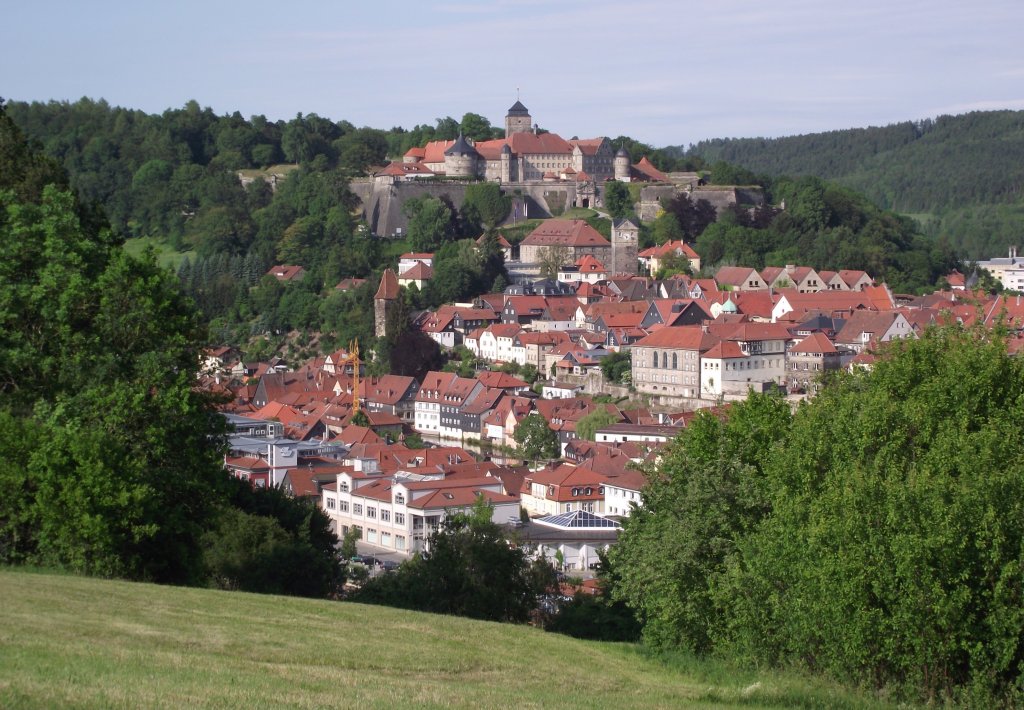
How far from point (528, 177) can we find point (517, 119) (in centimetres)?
742

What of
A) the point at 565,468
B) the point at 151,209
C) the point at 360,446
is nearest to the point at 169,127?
the point at 151,209

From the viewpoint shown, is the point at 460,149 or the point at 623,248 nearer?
the point at 623,248

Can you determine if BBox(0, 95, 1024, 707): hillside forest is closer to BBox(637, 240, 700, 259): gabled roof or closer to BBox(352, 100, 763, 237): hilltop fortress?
BBox(637, 240, 700, 259): gabled roof

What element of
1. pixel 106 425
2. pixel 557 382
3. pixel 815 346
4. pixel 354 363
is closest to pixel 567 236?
pixel 354 363

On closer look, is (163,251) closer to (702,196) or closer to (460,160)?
(460,160)

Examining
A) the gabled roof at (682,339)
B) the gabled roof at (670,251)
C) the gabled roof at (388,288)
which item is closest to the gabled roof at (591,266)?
the gabled roof at (670,251)

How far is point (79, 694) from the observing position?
7516 millimetres

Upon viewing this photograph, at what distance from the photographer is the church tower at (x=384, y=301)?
182 feet

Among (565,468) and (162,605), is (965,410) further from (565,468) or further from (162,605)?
(565,468)

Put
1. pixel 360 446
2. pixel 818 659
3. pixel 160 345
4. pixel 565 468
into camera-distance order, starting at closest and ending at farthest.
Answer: pixel 818 659 → pixel 160 345 → pixel 565 468 → pixel 360 446

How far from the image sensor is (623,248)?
6278 cm

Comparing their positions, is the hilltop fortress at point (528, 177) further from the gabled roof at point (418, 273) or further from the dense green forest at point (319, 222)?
the gabled roof at point (418, 273)

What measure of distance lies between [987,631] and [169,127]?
77.3 m

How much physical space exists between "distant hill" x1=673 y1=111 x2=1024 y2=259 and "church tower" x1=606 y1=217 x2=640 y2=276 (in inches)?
1709
